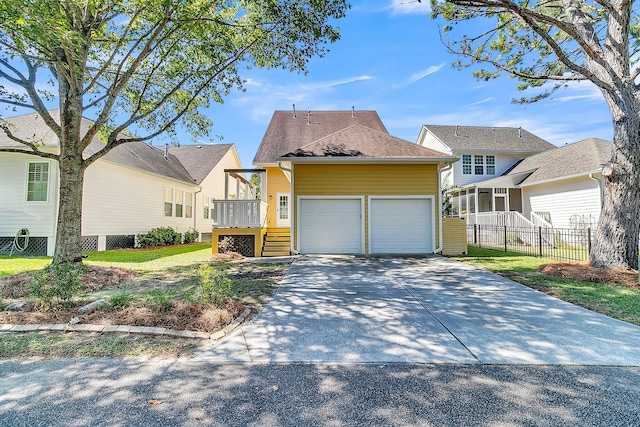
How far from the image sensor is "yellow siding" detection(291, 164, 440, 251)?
11641mm

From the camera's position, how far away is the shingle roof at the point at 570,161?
14248mm

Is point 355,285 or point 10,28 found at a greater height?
point 10,28

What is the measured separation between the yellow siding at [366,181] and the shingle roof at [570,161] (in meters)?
7.80

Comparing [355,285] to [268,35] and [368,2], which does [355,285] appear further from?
[368,2]

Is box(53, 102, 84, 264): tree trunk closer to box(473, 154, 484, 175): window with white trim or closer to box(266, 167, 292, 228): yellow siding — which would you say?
box(266, 167, 292, 228): yellow siding

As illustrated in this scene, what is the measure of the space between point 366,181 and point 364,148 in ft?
4.23

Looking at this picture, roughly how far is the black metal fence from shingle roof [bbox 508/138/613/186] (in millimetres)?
2923

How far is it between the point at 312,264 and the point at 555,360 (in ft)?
22.0

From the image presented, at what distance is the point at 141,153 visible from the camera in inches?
699

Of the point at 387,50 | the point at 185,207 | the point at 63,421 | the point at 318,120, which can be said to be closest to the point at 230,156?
the point at 185,207

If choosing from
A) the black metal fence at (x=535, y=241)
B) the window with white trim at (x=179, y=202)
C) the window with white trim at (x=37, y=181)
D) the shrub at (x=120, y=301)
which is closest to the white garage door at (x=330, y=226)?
the black metal fence at (x=535, y=241)

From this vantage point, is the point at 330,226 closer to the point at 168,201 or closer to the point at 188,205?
the point at 168,201

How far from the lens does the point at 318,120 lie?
1992cm

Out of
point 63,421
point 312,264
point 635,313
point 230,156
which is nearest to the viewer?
point 63,421
